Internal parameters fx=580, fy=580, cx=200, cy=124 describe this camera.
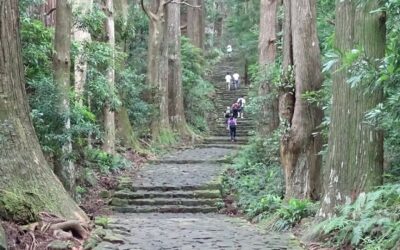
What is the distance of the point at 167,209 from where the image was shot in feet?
43.2

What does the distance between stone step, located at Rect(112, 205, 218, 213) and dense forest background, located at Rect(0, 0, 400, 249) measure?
0.77 meters

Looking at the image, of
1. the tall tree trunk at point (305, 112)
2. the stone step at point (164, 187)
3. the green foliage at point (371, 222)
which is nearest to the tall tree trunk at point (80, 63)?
the stone step at point (164, 187)

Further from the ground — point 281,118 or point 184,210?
point 281,118

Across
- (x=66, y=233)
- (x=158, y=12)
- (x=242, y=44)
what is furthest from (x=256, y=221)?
(x=242, y=44)

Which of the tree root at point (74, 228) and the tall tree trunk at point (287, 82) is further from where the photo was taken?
the tall tree trunk at point (287, 82)

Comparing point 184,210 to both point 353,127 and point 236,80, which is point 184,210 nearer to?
point 353,127

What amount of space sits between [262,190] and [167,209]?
2.22 m

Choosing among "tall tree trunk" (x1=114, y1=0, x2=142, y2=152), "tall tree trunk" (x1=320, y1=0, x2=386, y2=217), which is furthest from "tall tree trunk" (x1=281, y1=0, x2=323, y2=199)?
"tall tree trunk" (x1=114, y1=0, x2=142, y2=152)

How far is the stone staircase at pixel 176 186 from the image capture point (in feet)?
44.0

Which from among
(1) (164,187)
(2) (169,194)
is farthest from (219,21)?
(2) (169,194)

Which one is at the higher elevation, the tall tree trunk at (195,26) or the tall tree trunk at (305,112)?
the tall tree trunk at (195,26)

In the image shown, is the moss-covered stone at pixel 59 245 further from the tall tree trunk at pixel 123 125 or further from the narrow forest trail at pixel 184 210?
the tall tree trunk at pixel 123 125

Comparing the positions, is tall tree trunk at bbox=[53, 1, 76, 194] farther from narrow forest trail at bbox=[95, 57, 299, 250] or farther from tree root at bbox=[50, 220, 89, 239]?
tree root at bbox=[50, 220, 89, 239]

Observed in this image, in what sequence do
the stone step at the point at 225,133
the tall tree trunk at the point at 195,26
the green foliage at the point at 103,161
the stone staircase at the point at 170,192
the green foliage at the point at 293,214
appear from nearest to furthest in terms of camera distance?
the green foliage at the point at 293,214 → the stone staircase at the point at 170,192 → the green foliage at the point at 103,161 → the stone step at the point at 225,133 → the tall tree trunk at the point at 195,26
